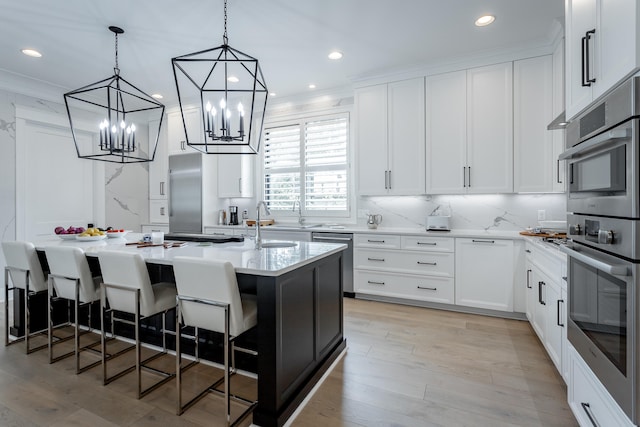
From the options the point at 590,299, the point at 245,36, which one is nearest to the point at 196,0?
the point at 245,36

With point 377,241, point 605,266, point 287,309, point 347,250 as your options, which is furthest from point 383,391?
point 347,250

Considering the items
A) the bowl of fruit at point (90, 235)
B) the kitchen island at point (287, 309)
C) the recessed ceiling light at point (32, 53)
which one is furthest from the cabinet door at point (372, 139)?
the recessed ceiling light at point (32, 53)

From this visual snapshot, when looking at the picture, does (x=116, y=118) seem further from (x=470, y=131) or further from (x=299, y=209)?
(x=470, y=131)

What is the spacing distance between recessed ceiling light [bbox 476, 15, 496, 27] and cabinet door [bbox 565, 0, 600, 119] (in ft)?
4.75

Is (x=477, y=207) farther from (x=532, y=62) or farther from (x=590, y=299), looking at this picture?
(x=590, y=299)

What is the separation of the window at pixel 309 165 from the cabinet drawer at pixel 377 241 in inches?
31.7

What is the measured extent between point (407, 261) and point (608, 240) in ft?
8.64

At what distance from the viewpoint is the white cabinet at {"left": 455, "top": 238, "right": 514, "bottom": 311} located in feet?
11.0

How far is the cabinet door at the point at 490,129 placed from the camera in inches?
140

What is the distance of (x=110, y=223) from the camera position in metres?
5.49

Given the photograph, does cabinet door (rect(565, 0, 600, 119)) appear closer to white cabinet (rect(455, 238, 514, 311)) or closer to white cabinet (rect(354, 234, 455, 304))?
white cabinet (rect(455, 238, 514, 311))

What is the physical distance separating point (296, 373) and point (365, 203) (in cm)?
301

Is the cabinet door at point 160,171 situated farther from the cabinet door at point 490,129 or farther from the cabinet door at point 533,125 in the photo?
the cabinet door at point 533,125

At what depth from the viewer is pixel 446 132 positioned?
3838 millimetres
